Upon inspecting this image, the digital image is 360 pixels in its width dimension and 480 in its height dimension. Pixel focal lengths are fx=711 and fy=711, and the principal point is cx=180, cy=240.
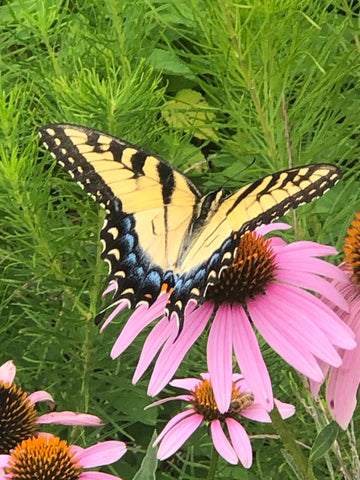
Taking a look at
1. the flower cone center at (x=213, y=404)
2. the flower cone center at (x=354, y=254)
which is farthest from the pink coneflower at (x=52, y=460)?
the flower cone center at (x=354, y=254)

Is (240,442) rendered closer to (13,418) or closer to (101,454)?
(101,454)

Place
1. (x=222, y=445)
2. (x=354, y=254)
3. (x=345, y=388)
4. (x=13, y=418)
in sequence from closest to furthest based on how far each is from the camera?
(x=345, y=388), (x=354, y=254), (x=222, y=445), (x=13, y=418)

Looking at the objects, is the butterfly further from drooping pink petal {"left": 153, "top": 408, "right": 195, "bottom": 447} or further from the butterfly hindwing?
drooping pink petal {"left": 153, "top": 408, "right": 195, "bottom": 447}

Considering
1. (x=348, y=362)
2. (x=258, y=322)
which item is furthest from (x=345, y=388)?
(x=258, y=322)

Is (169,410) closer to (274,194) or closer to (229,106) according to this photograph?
(229,106)

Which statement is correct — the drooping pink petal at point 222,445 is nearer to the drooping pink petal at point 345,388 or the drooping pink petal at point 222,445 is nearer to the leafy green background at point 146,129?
the leafy green background at point 146,129

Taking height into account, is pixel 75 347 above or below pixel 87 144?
below

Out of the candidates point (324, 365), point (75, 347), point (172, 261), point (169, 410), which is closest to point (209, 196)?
point (172, 261)
